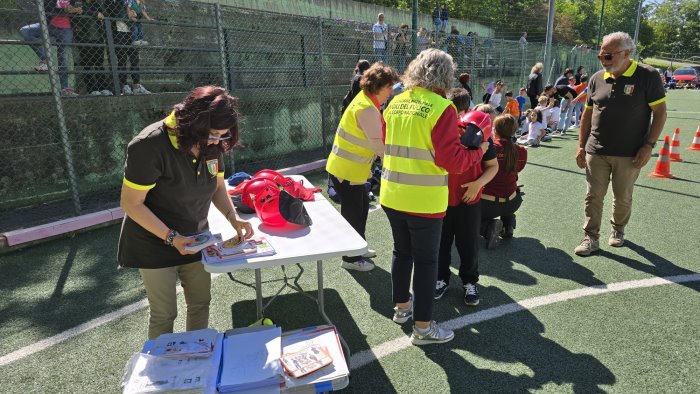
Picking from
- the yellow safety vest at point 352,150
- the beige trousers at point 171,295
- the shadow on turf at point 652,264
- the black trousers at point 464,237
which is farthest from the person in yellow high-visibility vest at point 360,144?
the shadow on turf at point 652,264

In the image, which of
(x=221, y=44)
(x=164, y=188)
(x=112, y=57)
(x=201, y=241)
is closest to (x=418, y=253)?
(x=201, y=241)

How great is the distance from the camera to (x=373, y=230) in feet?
17.6

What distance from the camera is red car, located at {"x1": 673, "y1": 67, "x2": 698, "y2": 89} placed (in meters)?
34.7

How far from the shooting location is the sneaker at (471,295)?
3617mm

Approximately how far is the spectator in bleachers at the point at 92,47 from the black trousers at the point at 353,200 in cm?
359

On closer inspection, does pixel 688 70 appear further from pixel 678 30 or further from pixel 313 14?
pixel 678 30

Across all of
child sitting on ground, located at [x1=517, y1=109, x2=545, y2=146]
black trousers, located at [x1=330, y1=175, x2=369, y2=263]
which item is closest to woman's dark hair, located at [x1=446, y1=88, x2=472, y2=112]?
black trousers, located at [x1=330, y1=175, x2=369, y2=263]

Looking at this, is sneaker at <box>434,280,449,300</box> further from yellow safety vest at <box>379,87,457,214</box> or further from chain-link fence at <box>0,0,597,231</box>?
chain-link fence at <box>0,0,597,231</box>

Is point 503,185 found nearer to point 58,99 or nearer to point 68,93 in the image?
point 58,99

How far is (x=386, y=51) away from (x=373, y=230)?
5513 millimetres

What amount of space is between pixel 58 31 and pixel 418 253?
5.29 metres

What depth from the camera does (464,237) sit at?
357cm

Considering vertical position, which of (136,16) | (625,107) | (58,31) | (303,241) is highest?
(136,16)

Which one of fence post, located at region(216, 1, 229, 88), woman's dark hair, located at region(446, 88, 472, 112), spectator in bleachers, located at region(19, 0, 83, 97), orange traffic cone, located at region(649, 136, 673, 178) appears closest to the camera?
woman's dark hair, located at region(446, 88, 472, 112)
